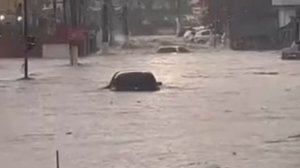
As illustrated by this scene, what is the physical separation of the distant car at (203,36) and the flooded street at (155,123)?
194ft

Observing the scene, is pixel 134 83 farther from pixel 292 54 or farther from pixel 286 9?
pixel 286 9

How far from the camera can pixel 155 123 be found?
2011cm

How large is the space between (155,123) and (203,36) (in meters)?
78.7

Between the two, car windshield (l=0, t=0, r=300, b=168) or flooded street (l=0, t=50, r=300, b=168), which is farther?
car windshield (l=0, t=0, r=300, b=168)

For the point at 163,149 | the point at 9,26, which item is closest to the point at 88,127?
the point at 163,149

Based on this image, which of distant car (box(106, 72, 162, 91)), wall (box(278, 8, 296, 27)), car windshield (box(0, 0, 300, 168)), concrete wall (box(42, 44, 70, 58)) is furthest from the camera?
wall (box(278, 8, 296, 27))

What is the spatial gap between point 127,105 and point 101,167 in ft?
36.0

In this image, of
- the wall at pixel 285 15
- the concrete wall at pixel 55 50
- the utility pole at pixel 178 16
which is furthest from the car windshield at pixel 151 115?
the utility pole at pixel 178 16

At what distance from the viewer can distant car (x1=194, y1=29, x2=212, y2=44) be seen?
96.4m

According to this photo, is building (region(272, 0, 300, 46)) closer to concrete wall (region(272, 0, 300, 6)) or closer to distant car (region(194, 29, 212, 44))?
concrete wall (region(272, 0, 300, 6))

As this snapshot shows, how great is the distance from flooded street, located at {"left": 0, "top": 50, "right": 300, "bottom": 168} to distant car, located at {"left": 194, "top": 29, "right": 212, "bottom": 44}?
59.3 meters

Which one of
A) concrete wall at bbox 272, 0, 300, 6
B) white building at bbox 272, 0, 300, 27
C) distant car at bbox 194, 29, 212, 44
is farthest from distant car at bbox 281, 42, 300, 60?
distant car at bbox 194, 29, 212, 44

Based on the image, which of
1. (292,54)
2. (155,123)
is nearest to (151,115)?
(155,123)

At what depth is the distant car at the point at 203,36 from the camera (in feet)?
316
